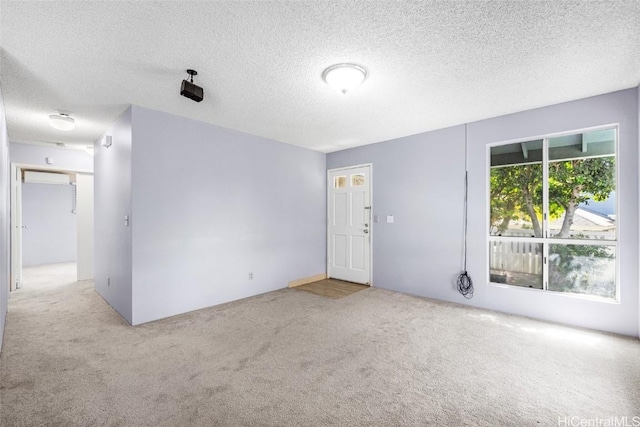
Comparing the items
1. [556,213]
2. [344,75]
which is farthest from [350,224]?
[344,75]

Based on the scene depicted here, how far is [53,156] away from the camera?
209 inches

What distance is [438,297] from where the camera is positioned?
4316mm

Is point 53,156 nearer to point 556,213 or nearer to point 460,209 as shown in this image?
point 460,209

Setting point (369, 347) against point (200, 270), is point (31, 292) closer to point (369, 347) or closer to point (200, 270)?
point (200, 270)

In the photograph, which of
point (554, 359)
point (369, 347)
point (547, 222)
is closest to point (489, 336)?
point (554, 359)

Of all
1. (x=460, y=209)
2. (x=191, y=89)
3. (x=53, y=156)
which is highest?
(x=191, y=89)

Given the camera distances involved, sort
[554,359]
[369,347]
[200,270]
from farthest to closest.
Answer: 1. [200,270]
2. [369,347]
3. [554,359]

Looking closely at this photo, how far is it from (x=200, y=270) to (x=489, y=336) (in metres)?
3.62

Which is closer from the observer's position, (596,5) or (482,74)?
(596,5)

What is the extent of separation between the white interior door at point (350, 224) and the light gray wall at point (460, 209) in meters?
0.19

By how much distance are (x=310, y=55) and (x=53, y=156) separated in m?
5.75

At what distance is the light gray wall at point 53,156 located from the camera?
5.02 m

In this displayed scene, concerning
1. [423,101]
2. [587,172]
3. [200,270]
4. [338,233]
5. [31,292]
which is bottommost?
[31,292]

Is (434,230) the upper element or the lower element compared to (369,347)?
upper
